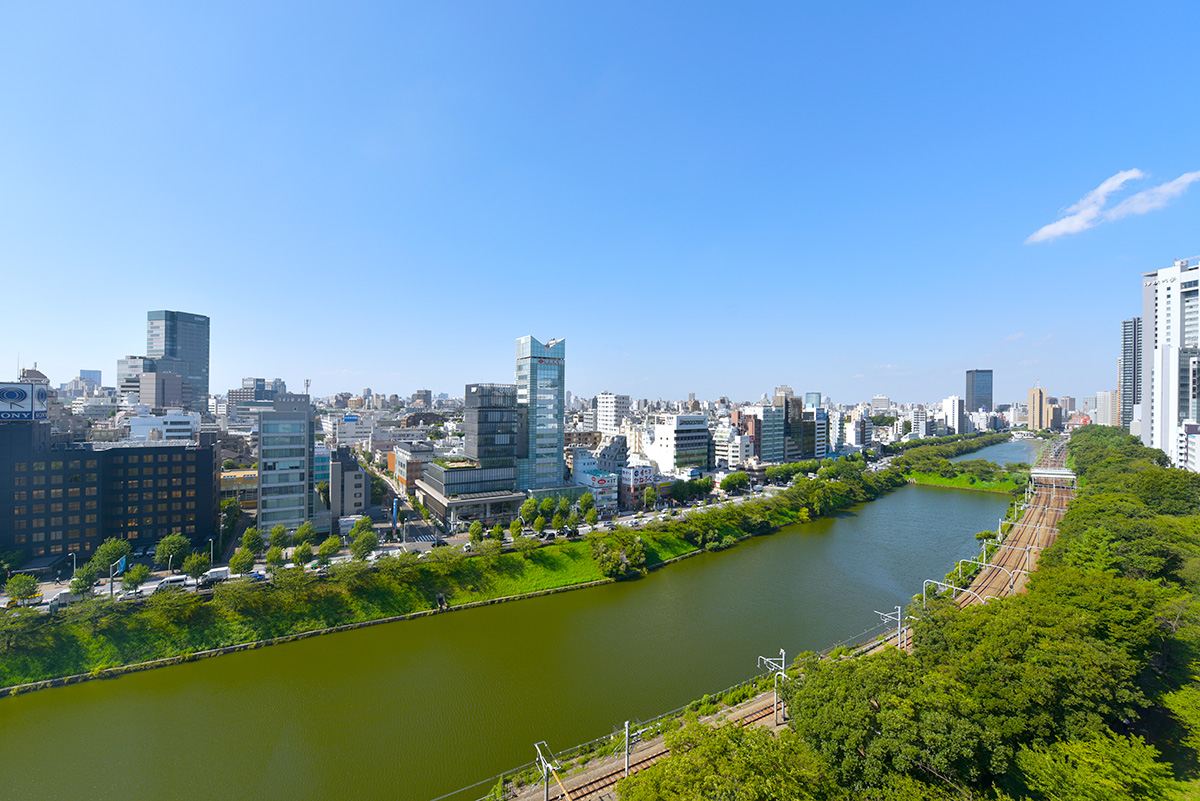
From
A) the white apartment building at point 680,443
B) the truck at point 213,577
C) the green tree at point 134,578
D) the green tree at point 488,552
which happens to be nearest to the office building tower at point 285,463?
the truck at point 213,577

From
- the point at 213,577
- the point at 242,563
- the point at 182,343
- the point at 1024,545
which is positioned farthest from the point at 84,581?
the point at 182,343

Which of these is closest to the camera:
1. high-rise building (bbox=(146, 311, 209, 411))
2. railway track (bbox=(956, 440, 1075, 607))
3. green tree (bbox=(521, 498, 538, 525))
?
railway track (bbox=(956, 440, 1075, 607))

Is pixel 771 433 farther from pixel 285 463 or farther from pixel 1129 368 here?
pixel 1129 368

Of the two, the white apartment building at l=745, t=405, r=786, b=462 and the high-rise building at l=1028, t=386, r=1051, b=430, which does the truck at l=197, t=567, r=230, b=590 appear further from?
the high-rise building at l=1028, t=386, r=1051, b=430

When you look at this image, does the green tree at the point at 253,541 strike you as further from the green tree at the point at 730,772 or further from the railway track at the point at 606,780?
the green tree at the point at 730,772

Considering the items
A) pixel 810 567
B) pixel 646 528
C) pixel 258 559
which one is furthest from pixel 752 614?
pixel 258 559

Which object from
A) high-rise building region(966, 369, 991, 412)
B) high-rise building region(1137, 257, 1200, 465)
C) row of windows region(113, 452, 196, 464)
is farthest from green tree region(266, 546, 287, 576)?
high-rise building region(966, 369, 991, 412)
